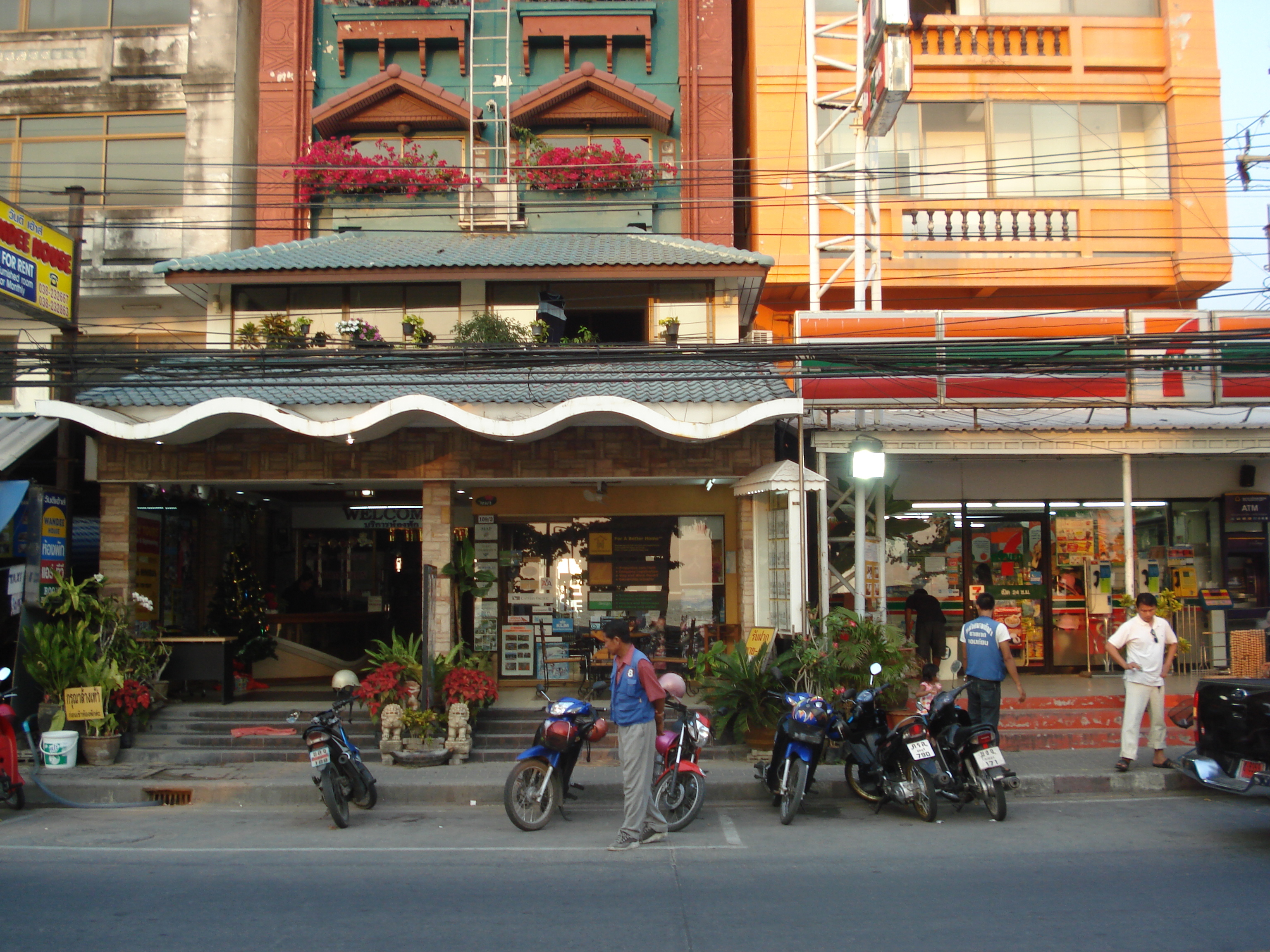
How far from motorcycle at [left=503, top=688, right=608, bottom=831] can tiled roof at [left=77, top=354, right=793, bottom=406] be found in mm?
4493

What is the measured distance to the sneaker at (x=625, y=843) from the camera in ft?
24.8

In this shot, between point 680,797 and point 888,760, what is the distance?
2.00 m

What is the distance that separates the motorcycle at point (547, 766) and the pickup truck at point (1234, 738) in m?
5.12

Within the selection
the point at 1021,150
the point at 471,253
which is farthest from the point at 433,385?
the point at 1021,150

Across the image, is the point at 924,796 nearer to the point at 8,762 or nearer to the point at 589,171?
the point at 8,762

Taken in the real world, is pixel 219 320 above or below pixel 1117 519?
above

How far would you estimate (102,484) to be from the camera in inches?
502

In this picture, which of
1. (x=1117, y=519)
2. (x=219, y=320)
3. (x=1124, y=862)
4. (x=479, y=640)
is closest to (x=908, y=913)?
(x=1124, y=862)

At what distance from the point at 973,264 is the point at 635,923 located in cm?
1446

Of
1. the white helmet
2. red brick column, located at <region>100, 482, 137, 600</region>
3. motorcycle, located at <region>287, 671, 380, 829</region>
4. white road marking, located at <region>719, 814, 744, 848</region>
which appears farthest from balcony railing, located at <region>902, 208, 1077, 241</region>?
red brick column, located at <region>100, 482, 137, 600</region>

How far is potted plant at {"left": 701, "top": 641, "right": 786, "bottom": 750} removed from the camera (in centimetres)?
1081

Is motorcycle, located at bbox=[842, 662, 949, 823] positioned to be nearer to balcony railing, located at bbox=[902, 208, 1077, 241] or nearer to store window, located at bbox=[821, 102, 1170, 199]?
balcony railing, located at bbox=[902, 208, 1077, 241]

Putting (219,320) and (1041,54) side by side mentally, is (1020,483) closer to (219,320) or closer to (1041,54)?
(1041,54)

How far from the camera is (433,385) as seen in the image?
485 inches
